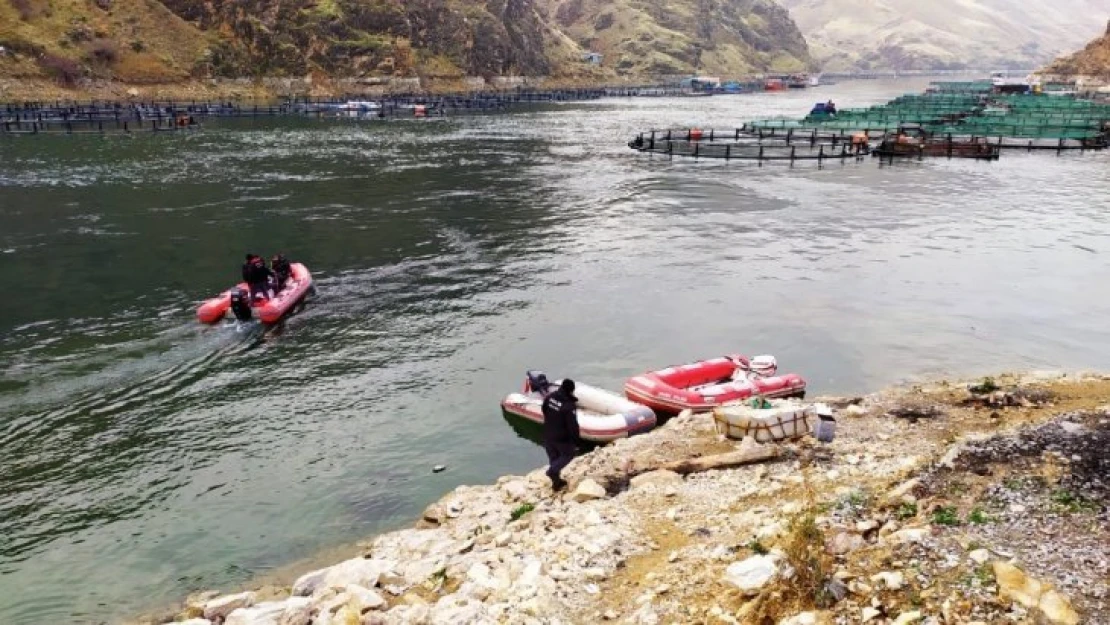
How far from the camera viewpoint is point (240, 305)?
2672 cm

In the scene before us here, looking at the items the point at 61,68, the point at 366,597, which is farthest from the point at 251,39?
the point at 366,597

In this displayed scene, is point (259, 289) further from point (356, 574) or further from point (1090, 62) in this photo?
point (1090, 62)

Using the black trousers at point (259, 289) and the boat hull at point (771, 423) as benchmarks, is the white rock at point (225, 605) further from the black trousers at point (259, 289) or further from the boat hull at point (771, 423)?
the black trousers at point (259, 289)

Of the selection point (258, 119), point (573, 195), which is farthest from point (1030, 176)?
point (258, 119)

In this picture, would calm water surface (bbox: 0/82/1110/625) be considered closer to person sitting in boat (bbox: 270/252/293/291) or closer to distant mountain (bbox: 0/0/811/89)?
person sitting in boat (bbox: 270/252/293/291)

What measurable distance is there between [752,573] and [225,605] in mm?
8266

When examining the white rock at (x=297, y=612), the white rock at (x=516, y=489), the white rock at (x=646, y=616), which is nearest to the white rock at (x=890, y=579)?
the white rock at (x=646, y=616)

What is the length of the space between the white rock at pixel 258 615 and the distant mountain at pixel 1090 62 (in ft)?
572

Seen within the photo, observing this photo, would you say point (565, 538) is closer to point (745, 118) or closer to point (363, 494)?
point (363, 494)

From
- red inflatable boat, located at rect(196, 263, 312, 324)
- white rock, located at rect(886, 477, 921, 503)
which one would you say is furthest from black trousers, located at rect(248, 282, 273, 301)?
white rock, located at rect(886, 477, 921, 503)

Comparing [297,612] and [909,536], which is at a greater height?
[909,536]

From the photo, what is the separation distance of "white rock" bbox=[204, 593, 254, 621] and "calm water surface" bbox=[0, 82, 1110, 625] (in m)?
1.78

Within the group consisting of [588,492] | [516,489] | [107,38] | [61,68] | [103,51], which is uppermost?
[107,38]

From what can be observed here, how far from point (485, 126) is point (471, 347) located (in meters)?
86.0
